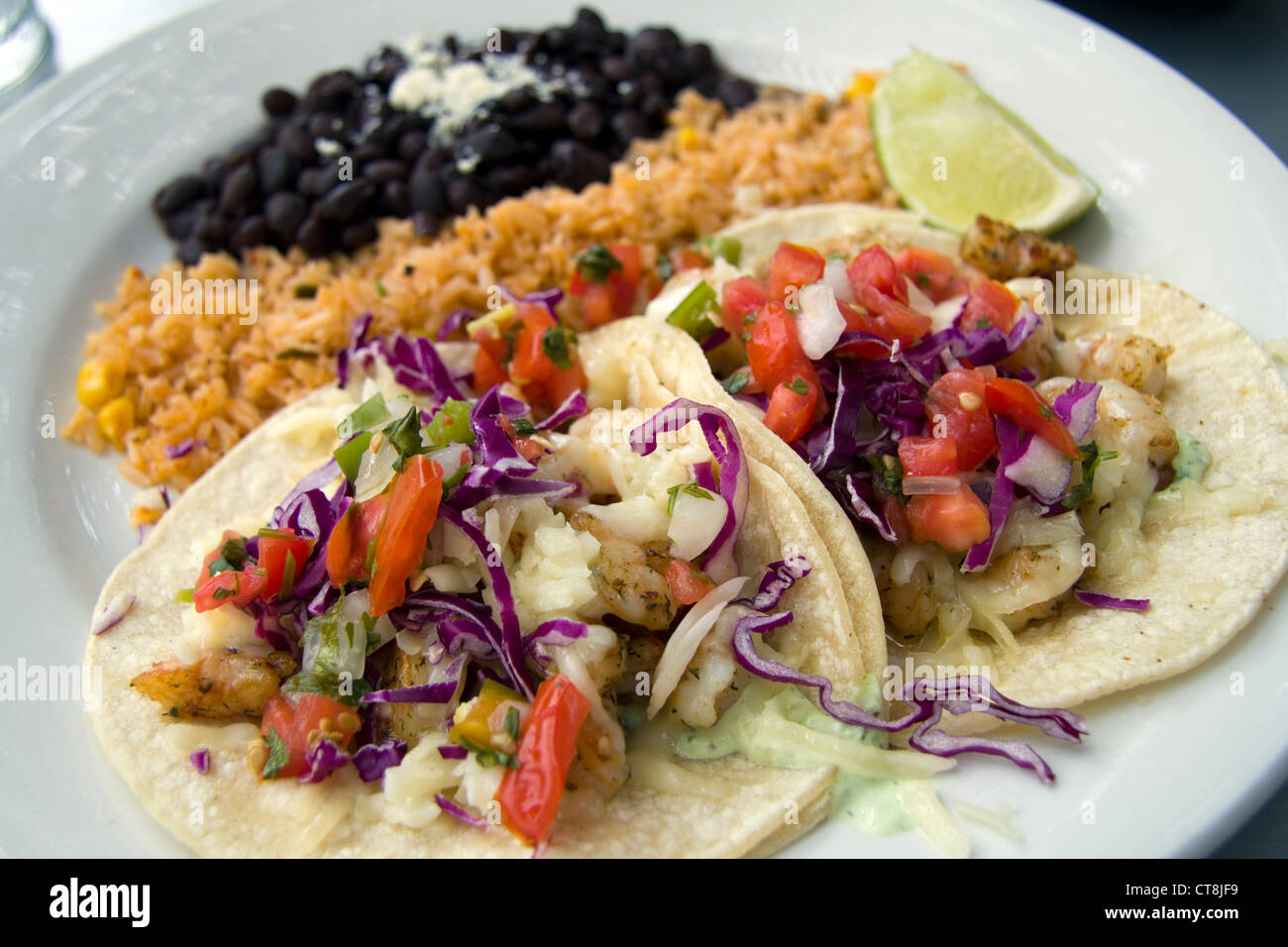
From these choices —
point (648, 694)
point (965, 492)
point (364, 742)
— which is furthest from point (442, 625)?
point (965, 492)

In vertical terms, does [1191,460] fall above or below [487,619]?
above

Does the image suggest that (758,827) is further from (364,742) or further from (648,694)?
(364,742)

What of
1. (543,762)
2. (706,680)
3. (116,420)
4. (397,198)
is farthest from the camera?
(397,198)

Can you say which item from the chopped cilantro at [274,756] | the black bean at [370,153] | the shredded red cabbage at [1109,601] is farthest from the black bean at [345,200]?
A: the shredded red cabbage at [1109,601]

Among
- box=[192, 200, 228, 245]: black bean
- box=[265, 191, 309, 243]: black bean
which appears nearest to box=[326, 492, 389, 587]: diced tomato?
box=[265, 191, 309, 243]: black bean

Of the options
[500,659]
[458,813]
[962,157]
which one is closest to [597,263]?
[962,157]

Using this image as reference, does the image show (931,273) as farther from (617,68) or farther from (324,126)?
(324,126)

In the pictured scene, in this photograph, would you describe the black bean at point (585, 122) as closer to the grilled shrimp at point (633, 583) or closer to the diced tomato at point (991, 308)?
the diced tomato at point (991, 308)

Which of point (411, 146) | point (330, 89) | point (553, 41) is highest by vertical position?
point (553, 41)
